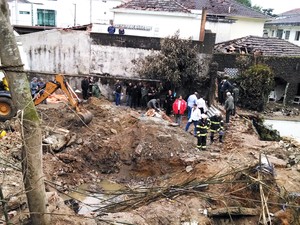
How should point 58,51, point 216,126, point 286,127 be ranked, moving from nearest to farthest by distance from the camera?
point 216,126
point 286,127
point 58,51

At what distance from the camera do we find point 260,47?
69.6ft

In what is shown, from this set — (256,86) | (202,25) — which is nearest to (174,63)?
(202,25)

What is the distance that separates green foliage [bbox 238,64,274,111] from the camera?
17.8m

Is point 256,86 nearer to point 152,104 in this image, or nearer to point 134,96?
point 152,104


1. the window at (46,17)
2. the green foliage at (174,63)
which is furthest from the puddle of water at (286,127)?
the window at (46,17)

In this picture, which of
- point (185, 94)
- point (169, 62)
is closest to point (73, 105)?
point (169, 62)

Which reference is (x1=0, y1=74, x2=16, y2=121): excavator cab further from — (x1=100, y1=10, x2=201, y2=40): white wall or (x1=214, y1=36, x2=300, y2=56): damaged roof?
(x1=214, y1=36, x2=300, y2=56): damaged roof

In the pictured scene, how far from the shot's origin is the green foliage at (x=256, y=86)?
1777 centimetres

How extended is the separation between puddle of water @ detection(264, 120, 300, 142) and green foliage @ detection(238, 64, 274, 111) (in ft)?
4.61

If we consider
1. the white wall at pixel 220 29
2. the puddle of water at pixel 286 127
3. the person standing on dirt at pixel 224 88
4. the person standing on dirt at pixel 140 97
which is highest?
the white wall at pixel 220 29

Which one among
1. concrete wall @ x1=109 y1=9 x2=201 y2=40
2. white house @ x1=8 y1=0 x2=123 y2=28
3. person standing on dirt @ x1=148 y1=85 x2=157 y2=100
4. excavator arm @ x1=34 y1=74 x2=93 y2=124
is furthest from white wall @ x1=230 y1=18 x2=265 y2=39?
excavator arm @ x1=34 y1=74 x2=93 y2=124

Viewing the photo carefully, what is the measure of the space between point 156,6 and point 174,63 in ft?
16.4

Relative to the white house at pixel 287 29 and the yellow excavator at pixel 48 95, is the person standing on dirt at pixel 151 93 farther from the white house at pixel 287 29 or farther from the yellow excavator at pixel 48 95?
the white house at pixel 287 29

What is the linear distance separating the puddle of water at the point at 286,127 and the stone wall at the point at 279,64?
3.68m
